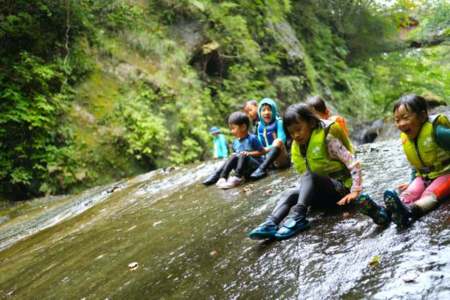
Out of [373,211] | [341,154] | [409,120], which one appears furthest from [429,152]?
[373,211]

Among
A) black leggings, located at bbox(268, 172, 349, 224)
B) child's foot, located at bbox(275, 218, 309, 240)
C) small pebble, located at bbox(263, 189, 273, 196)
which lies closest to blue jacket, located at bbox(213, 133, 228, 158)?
small pebble, located at bbox(263, 189, 273, 196)

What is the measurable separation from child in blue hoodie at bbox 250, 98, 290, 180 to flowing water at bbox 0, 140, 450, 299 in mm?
299

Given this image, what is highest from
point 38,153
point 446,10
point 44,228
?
point 446,10

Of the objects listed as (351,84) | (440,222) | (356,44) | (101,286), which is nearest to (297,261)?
(440,222)

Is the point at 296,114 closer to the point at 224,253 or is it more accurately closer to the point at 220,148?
the point at 224,253

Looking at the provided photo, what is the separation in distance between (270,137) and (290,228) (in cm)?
323

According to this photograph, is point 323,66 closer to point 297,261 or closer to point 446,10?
point 446,10

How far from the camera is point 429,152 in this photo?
2.85m

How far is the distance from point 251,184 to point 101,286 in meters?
2.88

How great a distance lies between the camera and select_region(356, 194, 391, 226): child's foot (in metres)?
2.45

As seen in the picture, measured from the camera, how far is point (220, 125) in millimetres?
13859

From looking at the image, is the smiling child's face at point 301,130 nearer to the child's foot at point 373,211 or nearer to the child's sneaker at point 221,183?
the child's foot at point 373,211

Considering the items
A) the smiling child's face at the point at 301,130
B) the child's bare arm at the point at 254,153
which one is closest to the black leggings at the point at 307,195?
the smiling child's face at the point at 301,130

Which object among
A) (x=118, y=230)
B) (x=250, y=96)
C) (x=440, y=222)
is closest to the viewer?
(x=440, y=222)
